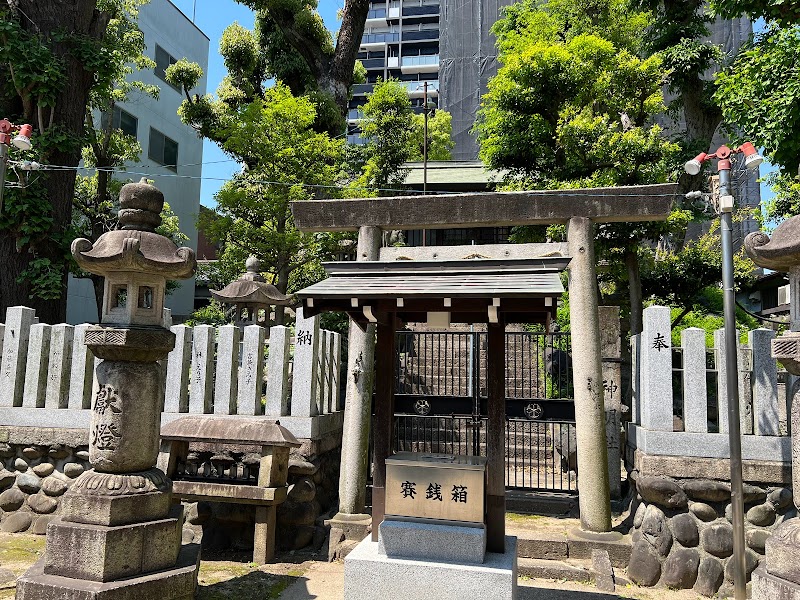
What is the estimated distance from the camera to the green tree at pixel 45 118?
39.3ft

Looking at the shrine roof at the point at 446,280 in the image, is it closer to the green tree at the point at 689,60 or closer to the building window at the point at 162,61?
the green tree at the point at 689,60

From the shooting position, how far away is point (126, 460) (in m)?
5.67

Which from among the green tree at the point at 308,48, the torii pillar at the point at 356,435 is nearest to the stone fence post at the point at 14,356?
the torii pillar at the point at 356,435

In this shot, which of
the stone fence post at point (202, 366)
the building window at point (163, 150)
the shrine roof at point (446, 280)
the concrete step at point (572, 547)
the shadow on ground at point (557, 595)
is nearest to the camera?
the shrine roof at point (446, 280)

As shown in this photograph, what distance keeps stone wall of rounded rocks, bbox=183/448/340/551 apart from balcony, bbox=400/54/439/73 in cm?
5674

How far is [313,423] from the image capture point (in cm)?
818

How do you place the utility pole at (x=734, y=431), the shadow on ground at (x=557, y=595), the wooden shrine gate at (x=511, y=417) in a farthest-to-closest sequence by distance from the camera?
the wooden shrine gate at (x=511, y=417) < the utility pole at (x=734, y=431) < the shadow on ground at (x=557, y=595)

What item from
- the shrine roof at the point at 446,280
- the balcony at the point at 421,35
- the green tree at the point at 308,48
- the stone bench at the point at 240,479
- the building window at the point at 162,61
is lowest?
the stone bench at the point at 240,479

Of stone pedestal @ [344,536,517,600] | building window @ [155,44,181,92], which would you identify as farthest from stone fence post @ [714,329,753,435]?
building window @ [155,44,181,92]

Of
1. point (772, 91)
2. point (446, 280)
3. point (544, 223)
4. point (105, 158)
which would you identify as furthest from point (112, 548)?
point (105, 158)

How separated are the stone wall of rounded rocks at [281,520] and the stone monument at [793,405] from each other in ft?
18.7

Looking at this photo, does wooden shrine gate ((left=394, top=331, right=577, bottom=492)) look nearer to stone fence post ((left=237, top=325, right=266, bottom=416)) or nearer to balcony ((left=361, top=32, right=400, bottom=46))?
stone fence post ((left=237, top=325, right=266, bottom=416))

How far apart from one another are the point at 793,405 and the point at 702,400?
9.20 feet

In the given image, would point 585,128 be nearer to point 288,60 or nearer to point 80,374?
point 80,374
